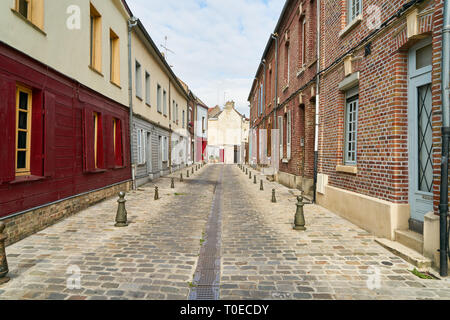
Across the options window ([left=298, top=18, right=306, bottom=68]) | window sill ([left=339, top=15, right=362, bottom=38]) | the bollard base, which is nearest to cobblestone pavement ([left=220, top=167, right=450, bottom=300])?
the bollard base

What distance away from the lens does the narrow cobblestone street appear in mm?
3326

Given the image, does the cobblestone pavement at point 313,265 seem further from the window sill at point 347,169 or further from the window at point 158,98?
the window at point 158,98

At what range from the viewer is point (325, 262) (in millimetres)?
4254

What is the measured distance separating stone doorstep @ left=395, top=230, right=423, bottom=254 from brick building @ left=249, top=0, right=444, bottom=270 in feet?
0.05

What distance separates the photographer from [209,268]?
405 cm

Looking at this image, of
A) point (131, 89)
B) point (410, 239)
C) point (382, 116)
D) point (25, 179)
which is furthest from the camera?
point (131, 89)

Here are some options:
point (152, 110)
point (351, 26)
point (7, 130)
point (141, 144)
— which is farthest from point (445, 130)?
point (152, 110)

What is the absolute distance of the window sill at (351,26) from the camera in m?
6.52

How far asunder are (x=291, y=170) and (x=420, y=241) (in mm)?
9155

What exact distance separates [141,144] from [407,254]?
1218 centimetres

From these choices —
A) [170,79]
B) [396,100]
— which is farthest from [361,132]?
[170,79]

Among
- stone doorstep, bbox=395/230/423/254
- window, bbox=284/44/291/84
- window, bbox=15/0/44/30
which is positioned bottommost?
stone doorstep, bbox=395/230/423/254

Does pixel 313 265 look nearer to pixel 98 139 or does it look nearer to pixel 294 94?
pixel 98 139

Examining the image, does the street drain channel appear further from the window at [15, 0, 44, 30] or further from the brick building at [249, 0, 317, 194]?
the brick building at [249, 0, 317, 194]
